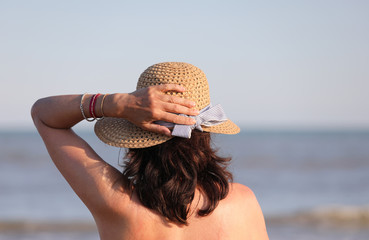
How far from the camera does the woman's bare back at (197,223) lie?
1.48 metres

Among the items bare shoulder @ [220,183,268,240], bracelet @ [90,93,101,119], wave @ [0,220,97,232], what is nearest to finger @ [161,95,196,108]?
bracelet @ [90,93,101,119]

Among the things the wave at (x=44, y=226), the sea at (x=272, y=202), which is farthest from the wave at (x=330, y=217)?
the wave at (x=44, y=226)

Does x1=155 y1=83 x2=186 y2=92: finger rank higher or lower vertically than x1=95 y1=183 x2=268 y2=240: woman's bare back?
higher

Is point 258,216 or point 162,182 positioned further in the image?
point 258,216

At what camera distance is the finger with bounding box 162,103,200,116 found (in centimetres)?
149

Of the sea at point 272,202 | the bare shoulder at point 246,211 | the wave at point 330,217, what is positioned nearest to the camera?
the bare shoulder at point 246,211

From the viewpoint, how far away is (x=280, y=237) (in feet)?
19.8

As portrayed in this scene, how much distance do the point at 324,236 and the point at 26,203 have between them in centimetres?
535

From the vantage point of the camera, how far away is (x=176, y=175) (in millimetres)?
1557

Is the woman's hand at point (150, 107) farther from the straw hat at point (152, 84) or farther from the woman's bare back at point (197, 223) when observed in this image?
the woman's bare back at point (197, 223)

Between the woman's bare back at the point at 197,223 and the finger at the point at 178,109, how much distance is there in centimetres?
30

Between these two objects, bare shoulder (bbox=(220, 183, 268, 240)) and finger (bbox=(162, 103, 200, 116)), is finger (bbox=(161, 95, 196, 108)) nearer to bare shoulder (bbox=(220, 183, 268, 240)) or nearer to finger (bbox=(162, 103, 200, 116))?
finger (bbox=(162, 103, 200, 116))

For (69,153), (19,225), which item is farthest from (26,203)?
(69,153)

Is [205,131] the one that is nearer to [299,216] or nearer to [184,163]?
[184,163]
